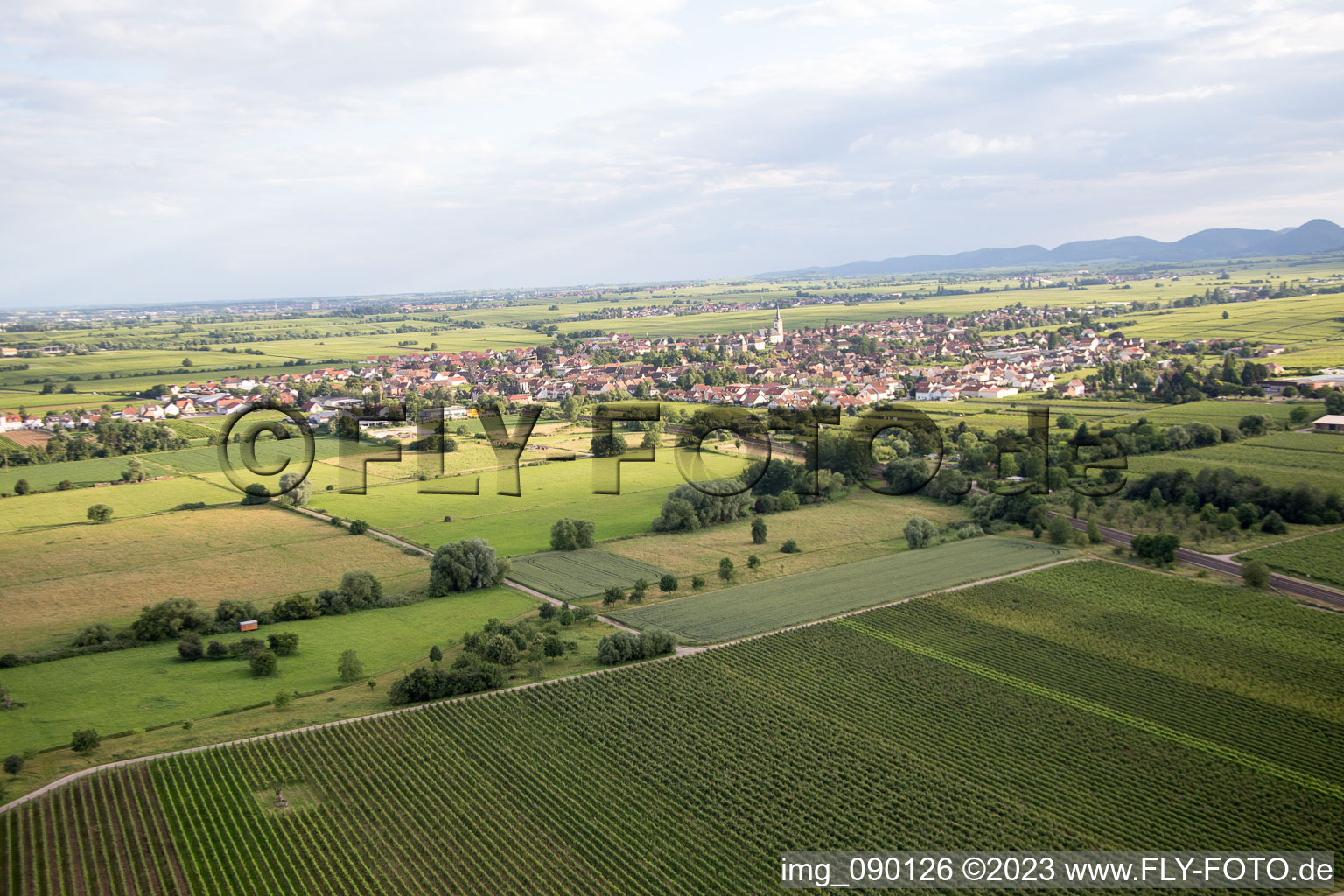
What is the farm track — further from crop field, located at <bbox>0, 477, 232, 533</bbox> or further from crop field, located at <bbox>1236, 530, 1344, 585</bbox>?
crop field, located at <bbox>0, 477, 232, 533</bbox>

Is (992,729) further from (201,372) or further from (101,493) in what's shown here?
(201,372)

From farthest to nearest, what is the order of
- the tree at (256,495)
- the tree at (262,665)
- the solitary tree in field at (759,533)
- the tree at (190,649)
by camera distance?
1. the tree at (256,495)
2. the solitary tree in field at (759,533)
3. the tree at (190,649)
4. the tree at (262,665)

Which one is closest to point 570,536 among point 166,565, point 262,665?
point 262,665

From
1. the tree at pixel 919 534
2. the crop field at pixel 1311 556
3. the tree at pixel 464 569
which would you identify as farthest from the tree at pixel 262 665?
the crop field at pixel 1311 556

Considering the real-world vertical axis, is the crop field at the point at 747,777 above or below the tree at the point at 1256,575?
below

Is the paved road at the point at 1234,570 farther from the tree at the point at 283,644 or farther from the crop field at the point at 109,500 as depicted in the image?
the crop field at the point at 109,500

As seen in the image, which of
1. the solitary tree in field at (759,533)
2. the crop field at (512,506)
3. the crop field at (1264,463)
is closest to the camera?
the solitary tree in field at (759,533)

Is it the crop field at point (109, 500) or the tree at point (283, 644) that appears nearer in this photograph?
the tree at point (283, 644)
